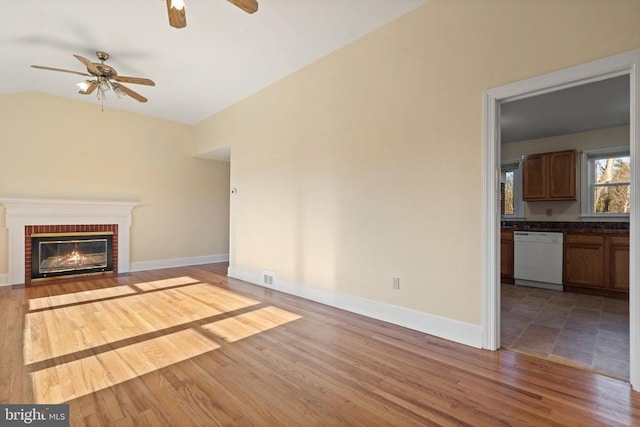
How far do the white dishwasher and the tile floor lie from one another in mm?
338

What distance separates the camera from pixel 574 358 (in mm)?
2236

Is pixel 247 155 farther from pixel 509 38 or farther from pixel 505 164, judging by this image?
pixel 505 164

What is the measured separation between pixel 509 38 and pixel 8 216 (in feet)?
21.8

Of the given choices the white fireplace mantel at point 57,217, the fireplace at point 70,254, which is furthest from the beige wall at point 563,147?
the fireplace at point 70,254

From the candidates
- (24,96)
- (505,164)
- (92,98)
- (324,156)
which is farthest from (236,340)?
(505,164)

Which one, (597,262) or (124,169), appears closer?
(597,262)

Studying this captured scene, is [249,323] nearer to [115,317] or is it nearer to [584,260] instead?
[115,317]

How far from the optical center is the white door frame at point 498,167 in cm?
182

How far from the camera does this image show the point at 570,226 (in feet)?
15.2

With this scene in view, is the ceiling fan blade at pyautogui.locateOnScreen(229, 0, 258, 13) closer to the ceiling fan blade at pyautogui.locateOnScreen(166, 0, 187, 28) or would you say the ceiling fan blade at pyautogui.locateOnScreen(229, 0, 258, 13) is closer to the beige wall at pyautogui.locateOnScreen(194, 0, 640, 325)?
the ceiling fan blade at pyautogui.locateOnScreen(166, 0, 187, 28)

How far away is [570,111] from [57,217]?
772cm

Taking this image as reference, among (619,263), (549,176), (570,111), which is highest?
(570,111)

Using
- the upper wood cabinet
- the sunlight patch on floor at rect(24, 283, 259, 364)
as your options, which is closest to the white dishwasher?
the upper wood cabinet

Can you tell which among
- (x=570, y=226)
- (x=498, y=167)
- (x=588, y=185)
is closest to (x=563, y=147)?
(x=588, y=185)
